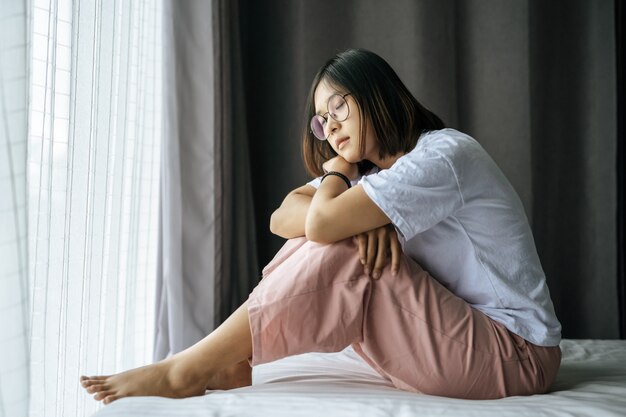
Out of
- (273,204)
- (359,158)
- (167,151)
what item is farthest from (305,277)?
(273,204)

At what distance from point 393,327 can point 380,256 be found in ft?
0.47

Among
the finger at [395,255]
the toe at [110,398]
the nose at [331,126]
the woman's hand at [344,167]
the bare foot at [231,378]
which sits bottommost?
the bare foot at [231,378]

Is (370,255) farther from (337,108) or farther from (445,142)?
(337,108)

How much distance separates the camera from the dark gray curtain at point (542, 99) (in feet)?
8.42

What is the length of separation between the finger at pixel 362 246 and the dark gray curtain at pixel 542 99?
4.88 feet

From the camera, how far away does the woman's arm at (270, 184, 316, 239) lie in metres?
1.41

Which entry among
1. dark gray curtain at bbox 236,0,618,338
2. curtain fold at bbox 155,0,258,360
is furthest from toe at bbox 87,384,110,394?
dark gray curtain at bbox 236,0,618,338

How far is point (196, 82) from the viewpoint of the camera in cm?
228

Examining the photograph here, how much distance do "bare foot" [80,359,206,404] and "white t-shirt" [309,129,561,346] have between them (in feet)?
1.62

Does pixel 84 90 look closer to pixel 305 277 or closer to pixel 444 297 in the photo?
pixel 305 277

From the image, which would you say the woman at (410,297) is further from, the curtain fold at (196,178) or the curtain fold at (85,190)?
the curtain fold at (196,178)

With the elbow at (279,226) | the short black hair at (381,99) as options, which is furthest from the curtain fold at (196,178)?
the short black hair at (381,99)

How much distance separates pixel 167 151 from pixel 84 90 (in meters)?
0.59

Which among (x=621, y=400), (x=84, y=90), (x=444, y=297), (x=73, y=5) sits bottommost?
(x=621, y=400)
